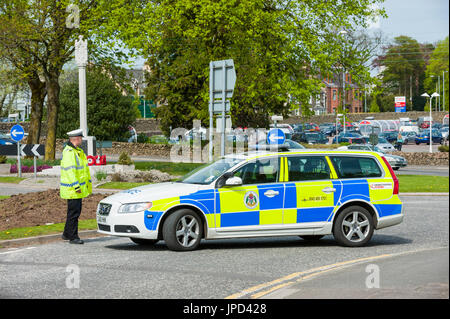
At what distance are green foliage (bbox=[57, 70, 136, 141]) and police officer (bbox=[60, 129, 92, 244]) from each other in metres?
49.8

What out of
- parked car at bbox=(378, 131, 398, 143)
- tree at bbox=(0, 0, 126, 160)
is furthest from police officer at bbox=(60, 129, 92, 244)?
parked car at bbox=(378, 131, 398, 143)

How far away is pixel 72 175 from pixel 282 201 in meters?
3.47

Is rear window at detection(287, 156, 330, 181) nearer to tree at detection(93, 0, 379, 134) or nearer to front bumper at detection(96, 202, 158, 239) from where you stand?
front bumper at detection(96, 202, 158, 239)

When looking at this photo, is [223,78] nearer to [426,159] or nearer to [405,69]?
[426,159]

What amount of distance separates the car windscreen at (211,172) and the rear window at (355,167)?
5.32ft

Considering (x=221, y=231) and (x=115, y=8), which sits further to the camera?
(x=115, y=8)

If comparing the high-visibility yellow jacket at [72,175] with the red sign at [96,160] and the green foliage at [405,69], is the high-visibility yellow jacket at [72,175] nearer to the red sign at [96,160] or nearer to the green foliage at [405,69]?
the red sign at [96,160]

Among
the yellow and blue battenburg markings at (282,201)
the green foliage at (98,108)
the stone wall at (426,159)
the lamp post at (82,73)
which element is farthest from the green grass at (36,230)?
the green foliage at (98,108)

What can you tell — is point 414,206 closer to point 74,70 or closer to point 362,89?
point 362,89

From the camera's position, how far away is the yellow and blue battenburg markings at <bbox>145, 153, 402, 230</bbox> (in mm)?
11664

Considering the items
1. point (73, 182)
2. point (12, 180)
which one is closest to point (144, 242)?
point (73, 182)

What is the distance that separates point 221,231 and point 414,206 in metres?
9.93
